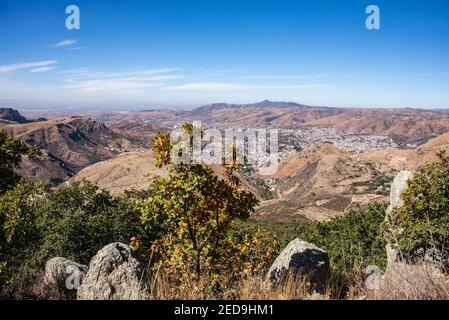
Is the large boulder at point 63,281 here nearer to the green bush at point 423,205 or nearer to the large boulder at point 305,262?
the large boulder at point 305,262

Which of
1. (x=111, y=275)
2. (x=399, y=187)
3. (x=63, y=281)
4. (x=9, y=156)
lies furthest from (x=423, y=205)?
(x=9, y=156)

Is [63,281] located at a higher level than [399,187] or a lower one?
lower

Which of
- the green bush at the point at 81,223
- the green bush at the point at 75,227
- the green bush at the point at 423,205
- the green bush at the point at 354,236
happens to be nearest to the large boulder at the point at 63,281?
the green bush at the point at 75,227

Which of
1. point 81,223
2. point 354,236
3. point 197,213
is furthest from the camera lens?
point 354,236

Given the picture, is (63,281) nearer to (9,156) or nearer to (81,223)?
(9,156)

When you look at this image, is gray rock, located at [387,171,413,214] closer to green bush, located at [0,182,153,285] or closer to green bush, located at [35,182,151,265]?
green bush, located at [0,182,153,285]

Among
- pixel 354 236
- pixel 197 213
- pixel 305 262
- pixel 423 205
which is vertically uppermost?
pixel 197 213
